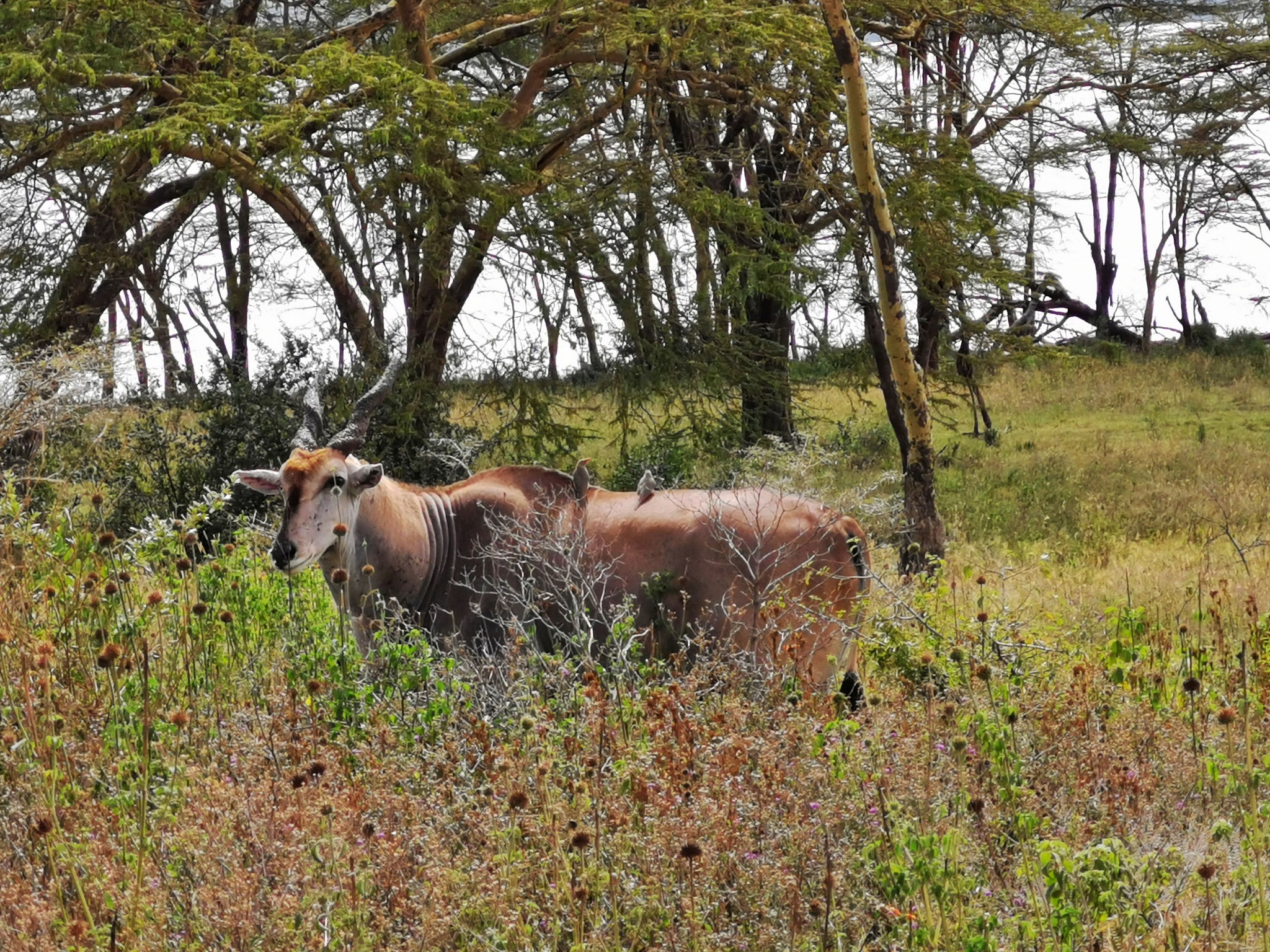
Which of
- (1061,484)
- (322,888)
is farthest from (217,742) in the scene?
(1061,484)

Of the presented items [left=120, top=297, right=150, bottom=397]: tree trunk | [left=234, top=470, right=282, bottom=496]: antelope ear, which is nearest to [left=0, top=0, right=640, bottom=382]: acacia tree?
[left=120, top=297, right=150, bottom=397]: tree trunk

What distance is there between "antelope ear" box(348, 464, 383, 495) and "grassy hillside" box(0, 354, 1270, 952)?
606 mm

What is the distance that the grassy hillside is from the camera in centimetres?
369

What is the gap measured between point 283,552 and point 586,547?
4.41ft

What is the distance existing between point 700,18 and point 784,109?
1979mm

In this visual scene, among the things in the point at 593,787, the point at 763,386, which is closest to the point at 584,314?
the point at 763,386

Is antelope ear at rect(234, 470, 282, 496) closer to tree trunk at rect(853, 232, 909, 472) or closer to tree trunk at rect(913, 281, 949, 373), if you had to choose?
tree trunk at rect(913, 281, 949, 373)

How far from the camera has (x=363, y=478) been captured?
23.0 feet

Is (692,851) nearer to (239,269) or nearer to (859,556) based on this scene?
(859,556)

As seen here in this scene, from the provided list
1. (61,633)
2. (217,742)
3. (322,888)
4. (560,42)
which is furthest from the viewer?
(560,42)

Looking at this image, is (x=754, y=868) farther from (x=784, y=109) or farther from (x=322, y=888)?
(x=784, y=109)

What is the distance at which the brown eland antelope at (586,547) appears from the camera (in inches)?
265

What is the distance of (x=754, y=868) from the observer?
407 centimetres

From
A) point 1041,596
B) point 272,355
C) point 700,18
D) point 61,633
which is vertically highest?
point 700,18
